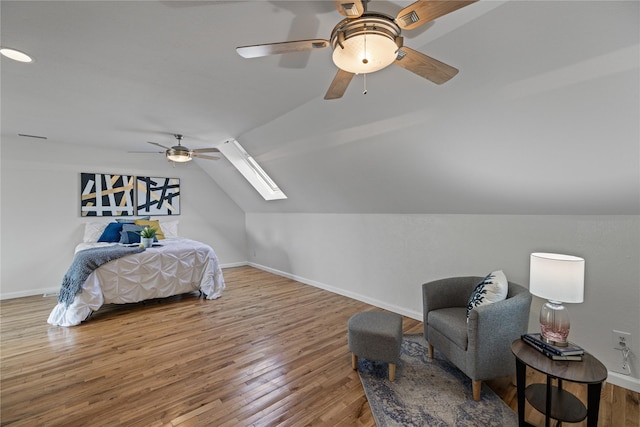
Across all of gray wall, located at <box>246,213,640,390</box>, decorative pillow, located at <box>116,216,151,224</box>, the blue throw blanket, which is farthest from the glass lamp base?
decorative pillow, located at <box>116,216,151,224</box>

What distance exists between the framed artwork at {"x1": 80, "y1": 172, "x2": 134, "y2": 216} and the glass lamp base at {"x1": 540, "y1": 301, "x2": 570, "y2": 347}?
19.9ft

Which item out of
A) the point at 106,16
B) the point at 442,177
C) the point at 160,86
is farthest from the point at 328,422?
the point at 160,86

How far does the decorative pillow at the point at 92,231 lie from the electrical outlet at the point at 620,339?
6.45 metres

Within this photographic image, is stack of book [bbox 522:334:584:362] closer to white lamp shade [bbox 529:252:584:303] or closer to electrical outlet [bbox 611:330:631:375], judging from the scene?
white lamp shade [bbox 529:252:584:303]

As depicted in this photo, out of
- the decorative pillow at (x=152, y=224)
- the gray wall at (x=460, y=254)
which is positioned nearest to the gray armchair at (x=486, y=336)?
the gray wall at (x=460, y=254)

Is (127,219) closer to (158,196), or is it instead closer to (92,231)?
(92,231)

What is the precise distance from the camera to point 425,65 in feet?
4.39

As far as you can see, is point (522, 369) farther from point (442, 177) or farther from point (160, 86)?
point (160, 86)

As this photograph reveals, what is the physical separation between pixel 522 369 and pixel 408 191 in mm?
1871

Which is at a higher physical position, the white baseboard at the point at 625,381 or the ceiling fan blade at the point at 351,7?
the ceiling fan blade at the point at 351,7

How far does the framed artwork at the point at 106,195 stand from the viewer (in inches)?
186

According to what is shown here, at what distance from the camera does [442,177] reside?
8.69 feet

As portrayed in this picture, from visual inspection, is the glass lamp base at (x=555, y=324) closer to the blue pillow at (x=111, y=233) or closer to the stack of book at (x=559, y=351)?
the stack of book at (x=559, y=351)

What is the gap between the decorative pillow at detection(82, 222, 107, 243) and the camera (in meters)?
4.54
